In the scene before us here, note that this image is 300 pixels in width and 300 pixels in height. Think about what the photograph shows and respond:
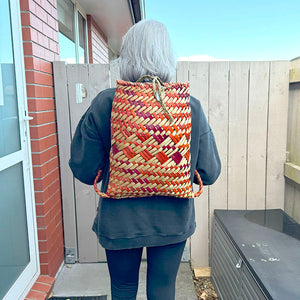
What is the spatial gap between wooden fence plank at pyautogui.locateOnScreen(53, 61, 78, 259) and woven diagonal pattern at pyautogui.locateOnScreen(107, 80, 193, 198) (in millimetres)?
1476

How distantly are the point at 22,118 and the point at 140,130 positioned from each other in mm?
1219

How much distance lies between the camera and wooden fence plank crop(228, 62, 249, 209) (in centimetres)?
250

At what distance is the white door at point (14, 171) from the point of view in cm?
177

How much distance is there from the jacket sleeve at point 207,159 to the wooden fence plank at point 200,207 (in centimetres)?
124

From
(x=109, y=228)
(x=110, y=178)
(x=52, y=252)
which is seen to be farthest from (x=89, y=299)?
(x=110, y=178)

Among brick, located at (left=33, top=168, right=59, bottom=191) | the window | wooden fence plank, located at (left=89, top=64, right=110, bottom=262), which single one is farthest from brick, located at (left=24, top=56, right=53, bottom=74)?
the window

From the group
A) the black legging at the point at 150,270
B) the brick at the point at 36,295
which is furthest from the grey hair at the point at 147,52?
the brick at the point at 36,295

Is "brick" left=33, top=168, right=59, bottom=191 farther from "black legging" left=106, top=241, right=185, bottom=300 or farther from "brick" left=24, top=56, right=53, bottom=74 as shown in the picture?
"black legging" left=106, top=241, right=185, bottom=300

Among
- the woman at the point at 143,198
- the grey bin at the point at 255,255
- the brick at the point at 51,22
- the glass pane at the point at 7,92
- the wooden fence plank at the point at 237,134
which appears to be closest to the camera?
the woman at the point at 143,198

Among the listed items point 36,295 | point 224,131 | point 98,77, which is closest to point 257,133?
point 224,131

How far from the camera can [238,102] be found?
2533mm

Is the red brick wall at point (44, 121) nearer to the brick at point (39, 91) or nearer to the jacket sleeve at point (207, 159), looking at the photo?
the brick at point (39, 91)

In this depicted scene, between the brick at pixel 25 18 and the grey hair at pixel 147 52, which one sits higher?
the brick at pixel 25 18

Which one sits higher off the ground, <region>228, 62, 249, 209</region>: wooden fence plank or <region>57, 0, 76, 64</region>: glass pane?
<region>57, 0, 76, 64</region>: glass pane
